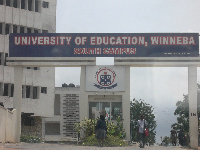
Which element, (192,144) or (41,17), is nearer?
(192,144)

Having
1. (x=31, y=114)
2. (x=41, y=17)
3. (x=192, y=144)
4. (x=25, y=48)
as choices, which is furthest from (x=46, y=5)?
(x=192, y=144)

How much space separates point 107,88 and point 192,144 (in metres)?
5.97

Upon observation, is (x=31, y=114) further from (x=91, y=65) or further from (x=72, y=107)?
(x=72, y=107)

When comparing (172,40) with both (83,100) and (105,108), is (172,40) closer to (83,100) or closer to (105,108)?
(105,108)

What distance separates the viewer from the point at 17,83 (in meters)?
31.9

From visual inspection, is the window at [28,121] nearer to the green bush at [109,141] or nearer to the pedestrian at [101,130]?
the green bush at [109,141]

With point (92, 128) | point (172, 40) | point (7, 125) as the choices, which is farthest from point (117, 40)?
point (7, 125)

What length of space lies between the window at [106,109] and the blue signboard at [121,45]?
3285 millimetres

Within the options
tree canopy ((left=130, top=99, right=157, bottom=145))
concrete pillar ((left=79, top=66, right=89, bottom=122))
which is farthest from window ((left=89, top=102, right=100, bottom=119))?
tree canopy ((left=130, top=99, right=157, bottom=145))

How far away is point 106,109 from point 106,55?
12.3ft

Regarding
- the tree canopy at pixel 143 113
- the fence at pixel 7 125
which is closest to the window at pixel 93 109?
the fence at pixel 7 125

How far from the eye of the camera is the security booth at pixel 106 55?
31281 mm

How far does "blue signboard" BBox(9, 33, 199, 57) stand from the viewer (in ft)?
103

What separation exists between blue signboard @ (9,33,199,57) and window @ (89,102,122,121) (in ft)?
10.8
